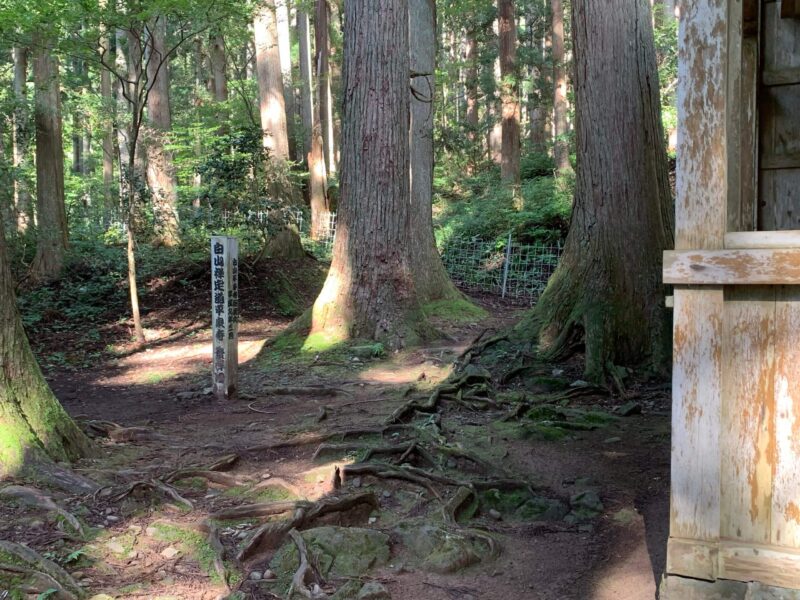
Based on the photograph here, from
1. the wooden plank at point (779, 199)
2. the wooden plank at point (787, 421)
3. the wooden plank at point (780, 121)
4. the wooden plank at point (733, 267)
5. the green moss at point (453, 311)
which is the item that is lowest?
the green moss at point (453, 311)

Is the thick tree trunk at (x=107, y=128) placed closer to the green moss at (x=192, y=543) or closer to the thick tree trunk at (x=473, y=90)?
the thick tree trunk at (x=473, y=90)

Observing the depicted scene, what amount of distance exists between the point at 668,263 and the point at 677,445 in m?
0.74

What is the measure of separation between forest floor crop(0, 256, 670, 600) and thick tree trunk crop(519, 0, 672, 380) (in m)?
0.59

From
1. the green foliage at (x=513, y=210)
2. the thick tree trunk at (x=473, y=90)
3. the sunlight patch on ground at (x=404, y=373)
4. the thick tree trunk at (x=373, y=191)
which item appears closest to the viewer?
the sunlight patch on ground at (x=404, y=373)

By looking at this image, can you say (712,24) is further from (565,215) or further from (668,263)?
(565,215)

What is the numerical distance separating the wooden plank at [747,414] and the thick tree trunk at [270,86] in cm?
1682

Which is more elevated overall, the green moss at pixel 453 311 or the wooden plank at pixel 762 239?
the wooden plank at pixel 762 239

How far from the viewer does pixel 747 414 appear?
284 centimetres

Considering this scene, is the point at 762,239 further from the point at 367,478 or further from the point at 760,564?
the point at 367,478

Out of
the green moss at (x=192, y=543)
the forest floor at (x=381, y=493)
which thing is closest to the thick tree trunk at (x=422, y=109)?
the forest floor at (x=381, y=493)

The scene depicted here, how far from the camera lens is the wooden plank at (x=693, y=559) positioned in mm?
2867

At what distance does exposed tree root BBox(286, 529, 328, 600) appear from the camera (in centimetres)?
363

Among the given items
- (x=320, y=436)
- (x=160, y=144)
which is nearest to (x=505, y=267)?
(x=160, y=144)

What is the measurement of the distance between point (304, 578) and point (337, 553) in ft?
1.24
